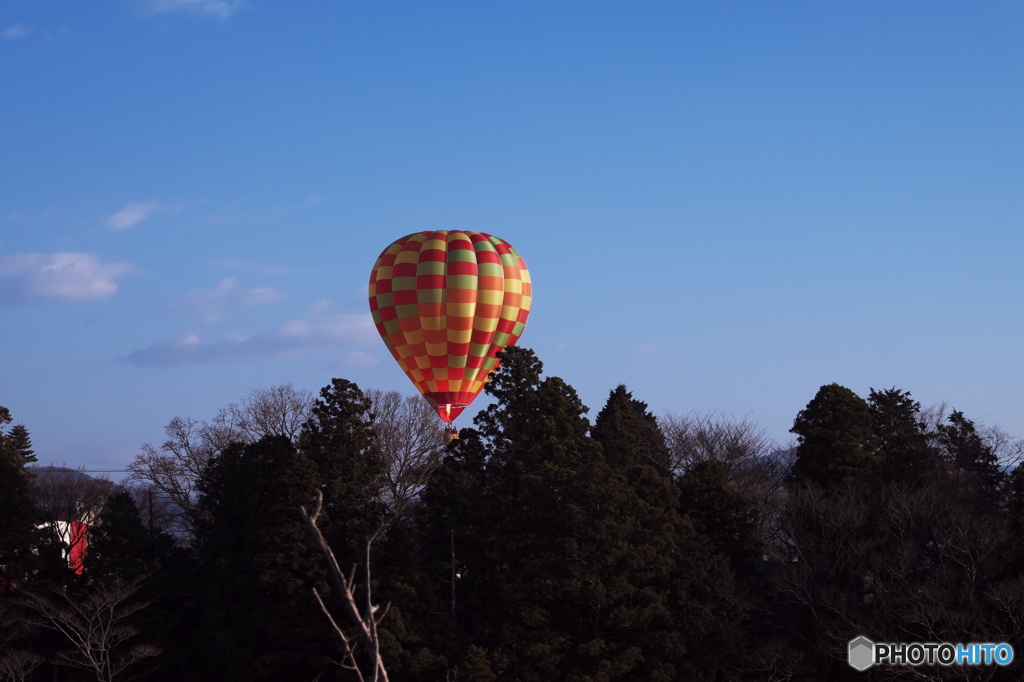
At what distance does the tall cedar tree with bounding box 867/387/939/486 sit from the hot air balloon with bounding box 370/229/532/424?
486 inches

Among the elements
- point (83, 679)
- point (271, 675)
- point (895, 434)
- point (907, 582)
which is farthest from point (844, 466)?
point (83, 679)

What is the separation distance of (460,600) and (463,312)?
421 inches

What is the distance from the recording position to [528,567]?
87.8 ft

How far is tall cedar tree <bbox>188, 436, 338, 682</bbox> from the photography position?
2702 centimetres

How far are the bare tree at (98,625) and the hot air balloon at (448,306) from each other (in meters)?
12.1

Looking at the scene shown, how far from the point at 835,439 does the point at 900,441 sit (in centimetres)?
262

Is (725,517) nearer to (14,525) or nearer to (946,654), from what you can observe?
(946,654)

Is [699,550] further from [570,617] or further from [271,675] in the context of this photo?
[271,675]

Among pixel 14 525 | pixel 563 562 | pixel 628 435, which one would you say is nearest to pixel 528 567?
pixel 563 562

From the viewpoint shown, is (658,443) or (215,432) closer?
(658,443)

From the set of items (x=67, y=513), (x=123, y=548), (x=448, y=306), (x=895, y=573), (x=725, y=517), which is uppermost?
(x=448, y=306)

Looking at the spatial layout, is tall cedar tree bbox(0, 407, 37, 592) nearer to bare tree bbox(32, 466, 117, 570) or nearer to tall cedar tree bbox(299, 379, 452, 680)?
bare tree bbox(32, 466, 117, 570)

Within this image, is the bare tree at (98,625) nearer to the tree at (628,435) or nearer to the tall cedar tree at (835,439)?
the tree at (628,435)

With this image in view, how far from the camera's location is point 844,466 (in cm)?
3189
